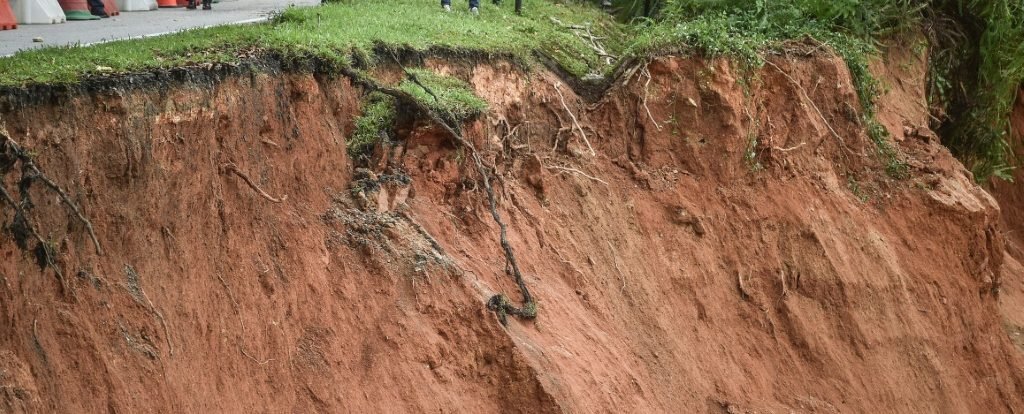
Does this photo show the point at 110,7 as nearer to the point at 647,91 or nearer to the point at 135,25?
the point at 135,25

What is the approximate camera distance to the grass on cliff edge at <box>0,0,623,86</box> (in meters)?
6.70

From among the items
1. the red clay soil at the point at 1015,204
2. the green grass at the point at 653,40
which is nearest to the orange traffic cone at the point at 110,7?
the green grass at the point at 653,40

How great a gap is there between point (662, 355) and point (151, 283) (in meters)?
4.94

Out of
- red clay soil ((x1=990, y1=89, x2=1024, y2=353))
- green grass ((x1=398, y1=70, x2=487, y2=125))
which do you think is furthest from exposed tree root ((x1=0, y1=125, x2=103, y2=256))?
red clay soil ((x1=990, y1=89, x2=1024, y2=353))

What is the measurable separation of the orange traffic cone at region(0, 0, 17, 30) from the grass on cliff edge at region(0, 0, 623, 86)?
3.96 metres

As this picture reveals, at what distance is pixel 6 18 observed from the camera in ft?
41.7

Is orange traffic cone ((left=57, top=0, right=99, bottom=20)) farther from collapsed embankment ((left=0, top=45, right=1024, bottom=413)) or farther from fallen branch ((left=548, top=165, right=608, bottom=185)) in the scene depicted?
fallen branch ((left=548, top=165, right=608, bottom=185))

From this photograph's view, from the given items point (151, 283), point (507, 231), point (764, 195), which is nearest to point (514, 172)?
point (507, 231)

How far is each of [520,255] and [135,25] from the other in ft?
22.9

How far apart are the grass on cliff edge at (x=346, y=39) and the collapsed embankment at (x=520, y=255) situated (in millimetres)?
259

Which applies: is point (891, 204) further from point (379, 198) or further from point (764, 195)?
point (379, 198)

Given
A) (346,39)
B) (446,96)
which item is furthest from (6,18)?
(446,96)

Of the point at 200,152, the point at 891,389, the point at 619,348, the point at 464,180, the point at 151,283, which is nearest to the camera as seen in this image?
the point at 151,283

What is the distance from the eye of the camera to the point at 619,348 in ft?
30.7
